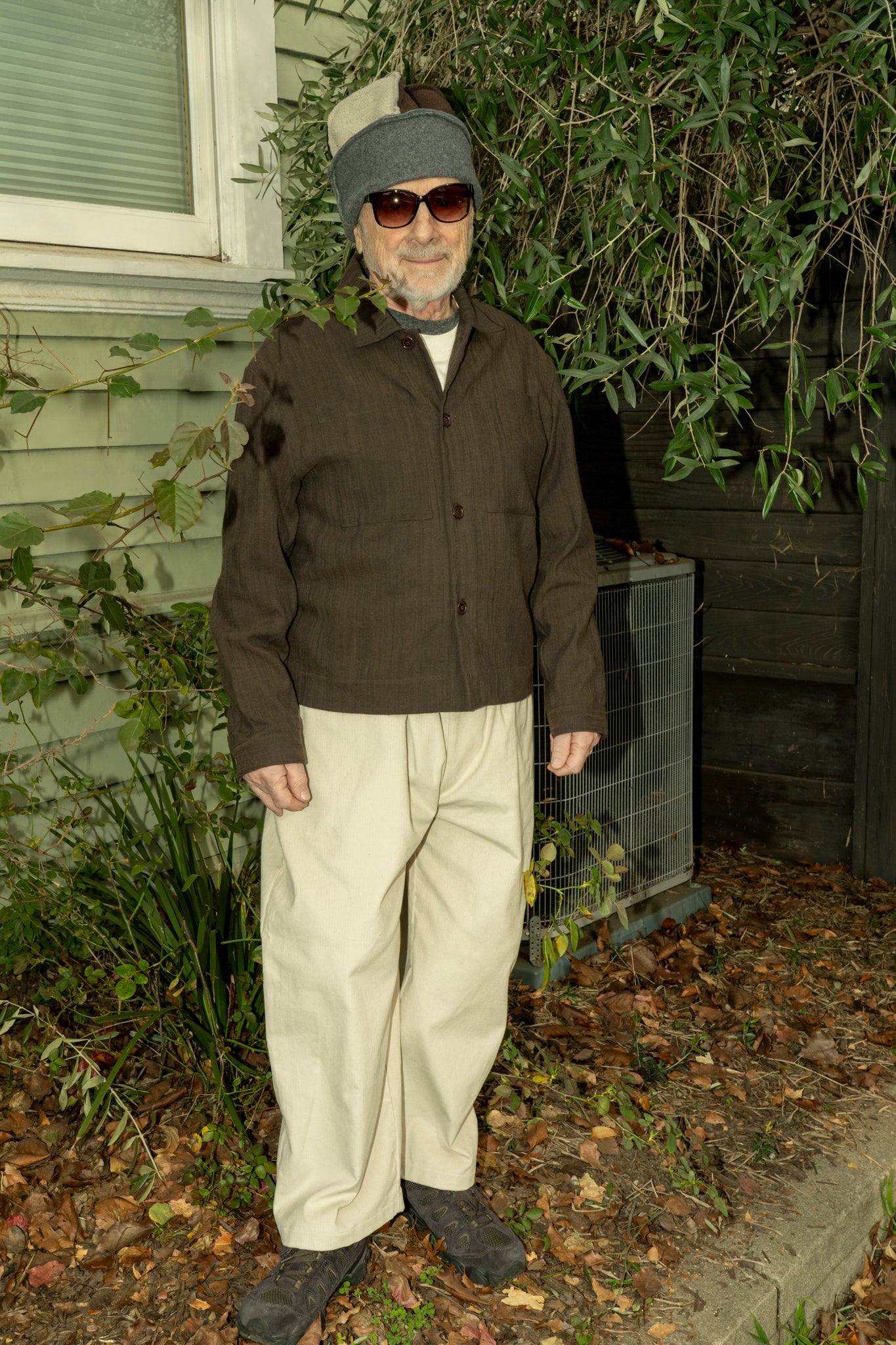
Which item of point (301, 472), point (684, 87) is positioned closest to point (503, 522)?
point (301, 472)

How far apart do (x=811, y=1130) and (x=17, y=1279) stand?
1915 mm

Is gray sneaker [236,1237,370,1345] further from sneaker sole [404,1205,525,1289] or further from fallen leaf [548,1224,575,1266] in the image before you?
fallen leaf [548,1224,575,1266]

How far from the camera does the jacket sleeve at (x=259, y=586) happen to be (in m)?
2.15

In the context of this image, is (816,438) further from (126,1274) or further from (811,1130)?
(126,1274)

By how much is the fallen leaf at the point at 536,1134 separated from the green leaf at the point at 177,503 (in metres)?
1.77

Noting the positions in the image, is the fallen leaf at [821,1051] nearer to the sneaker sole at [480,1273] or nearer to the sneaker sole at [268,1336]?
the sneaker sole at [480,1273]

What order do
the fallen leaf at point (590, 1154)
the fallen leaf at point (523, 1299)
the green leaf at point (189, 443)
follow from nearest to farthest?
the green leaf at point (189, 443), the fallen leaf at point (523, 1299), the fallen leaf at point (590, 1154)

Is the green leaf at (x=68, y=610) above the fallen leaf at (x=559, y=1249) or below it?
above

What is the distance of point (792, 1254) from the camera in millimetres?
2588

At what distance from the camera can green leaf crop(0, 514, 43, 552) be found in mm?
2270

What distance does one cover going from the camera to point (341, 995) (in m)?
2.21

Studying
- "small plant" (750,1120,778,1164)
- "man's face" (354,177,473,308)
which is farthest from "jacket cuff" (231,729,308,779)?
"small plant" (750,1120,778,1164)

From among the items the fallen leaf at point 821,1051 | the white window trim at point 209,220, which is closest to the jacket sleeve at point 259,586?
the white window trim at point 209,220

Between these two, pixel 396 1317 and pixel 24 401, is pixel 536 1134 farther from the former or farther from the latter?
pixel 24 401
